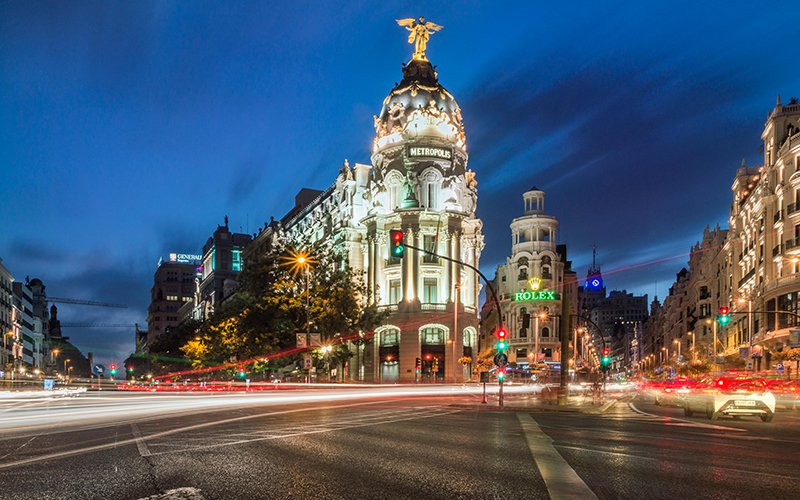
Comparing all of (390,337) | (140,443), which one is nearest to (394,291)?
(390,337)

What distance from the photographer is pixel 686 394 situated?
977 inches

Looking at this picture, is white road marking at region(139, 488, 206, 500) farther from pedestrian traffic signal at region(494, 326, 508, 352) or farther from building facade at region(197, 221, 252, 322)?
building facade at region(197, 221, 252, 322)

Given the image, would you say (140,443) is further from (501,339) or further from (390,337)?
(390,337)

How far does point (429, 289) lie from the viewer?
74625mm

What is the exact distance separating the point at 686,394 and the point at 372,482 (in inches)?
779

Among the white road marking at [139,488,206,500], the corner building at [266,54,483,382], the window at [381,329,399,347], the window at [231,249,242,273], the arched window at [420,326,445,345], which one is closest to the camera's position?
the white road marking at [139,488,206,500]

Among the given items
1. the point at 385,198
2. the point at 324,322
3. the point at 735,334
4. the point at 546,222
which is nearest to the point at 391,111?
the point at 385,198

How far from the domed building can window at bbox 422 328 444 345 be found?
105 millimetres

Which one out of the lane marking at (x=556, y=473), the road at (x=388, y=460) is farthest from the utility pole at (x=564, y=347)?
the lane marking at (x=556, y=473)

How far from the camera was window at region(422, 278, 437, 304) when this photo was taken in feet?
243

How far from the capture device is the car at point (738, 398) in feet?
69.8

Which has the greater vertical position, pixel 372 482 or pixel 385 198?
pixel 385 198

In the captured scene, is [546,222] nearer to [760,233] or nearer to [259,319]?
[760,233]

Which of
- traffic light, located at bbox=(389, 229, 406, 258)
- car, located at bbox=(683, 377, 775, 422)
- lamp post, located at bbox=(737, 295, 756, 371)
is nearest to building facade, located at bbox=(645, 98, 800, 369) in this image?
lamp post, located at bbox=(737, 295, 756, 371)
